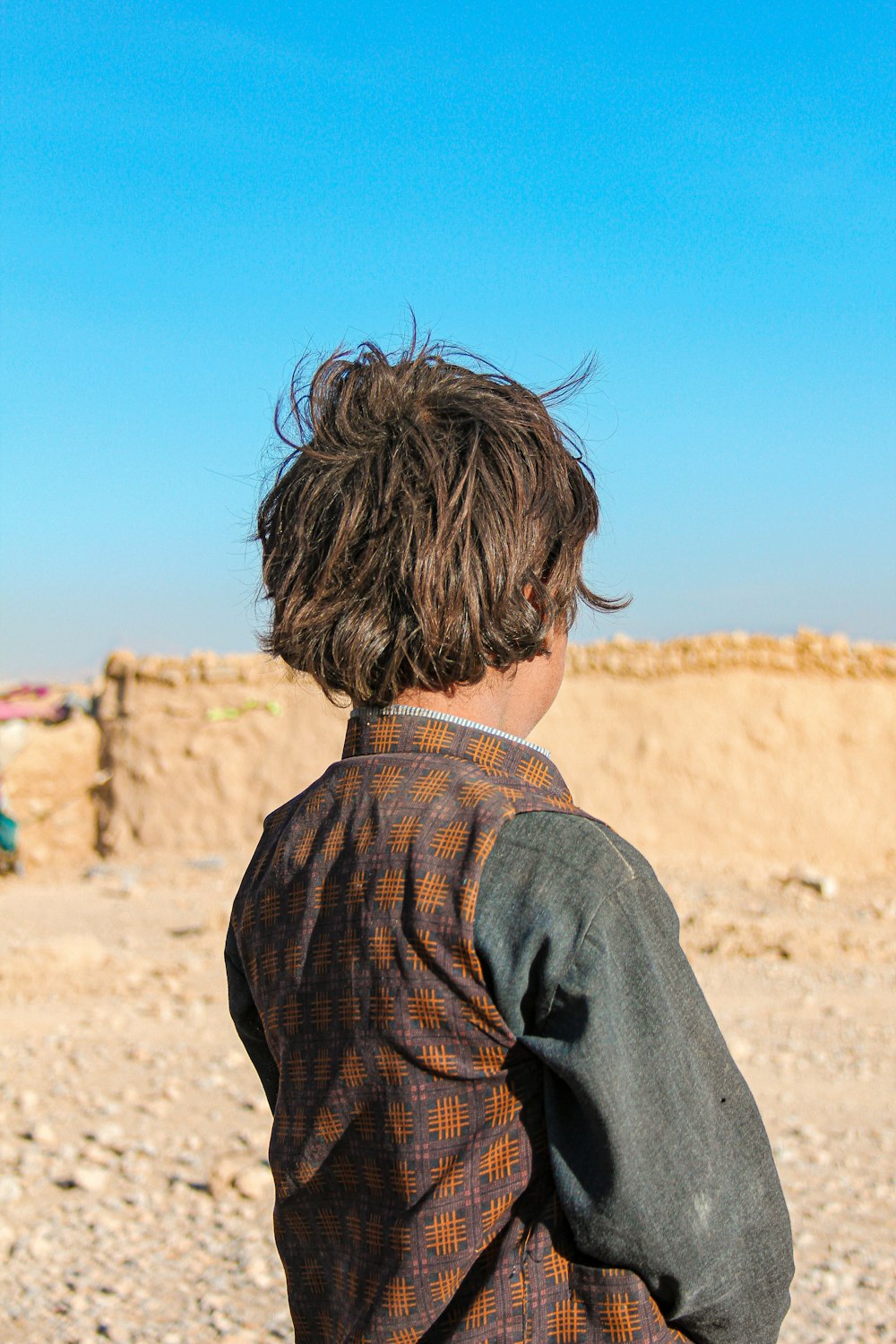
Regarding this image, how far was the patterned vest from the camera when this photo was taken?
918mm

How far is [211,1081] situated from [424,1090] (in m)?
3.60

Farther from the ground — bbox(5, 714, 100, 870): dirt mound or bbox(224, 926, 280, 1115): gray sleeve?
bbox(224, 926, 280, 1115): gray sleeve

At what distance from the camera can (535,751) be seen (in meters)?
1.07

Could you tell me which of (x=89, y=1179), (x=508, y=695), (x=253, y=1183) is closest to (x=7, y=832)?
(x=89, y=1179)

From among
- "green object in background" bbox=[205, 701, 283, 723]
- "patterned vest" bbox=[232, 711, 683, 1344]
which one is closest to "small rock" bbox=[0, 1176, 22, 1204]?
"patterned vest" bbox=[232, 711, 683, 1344]

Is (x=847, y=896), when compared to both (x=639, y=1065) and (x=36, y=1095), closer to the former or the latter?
(x=36, y=1095)

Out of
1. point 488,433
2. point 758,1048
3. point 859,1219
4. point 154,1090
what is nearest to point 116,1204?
point 154,1090

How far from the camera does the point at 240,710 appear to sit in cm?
1117

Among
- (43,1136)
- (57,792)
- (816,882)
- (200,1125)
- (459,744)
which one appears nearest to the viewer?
(459,744)

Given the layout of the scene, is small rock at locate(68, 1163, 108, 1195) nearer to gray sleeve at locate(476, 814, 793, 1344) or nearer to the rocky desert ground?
the rocky desert ground

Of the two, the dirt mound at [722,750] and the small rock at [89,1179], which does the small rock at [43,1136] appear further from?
the dirt mound at [722,750]

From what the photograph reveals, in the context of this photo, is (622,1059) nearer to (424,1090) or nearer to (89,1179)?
(424,1090)

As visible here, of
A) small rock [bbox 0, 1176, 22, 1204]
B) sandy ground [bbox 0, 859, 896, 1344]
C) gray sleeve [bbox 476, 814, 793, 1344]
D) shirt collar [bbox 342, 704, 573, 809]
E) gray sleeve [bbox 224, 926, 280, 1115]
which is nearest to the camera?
gray sleeve [bbox 476, 814, 793, 1344]

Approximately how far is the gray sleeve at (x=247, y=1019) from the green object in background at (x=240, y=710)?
32.6ft
